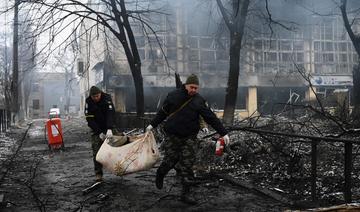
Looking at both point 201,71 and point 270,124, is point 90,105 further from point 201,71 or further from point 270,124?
point 201,71

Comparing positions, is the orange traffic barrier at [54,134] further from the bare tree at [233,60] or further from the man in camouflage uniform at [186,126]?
the man in camouflage uniform at [186,126]

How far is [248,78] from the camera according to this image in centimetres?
3005

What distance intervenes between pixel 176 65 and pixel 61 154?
713 inches

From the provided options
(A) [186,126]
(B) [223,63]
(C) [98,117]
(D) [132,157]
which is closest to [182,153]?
(A) [186,126]

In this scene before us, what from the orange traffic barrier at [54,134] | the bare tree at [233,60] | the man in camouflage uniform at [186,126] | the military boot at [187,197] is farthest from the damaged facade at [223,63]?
the military boot at [187,197]

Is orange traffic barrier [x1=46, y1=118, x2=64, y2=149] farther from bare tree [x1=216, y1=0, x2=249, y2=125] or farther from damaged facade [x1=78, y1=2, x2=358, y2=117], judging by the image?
damaged facade [x1=78, y1=2, x2=358, y2=117]

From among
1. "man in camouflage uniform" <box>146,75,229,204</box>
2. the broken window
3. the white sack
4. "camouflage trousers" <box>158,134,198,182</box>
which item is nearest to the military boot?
"man in camouflage uniform" <box>146,75,229,204</box>

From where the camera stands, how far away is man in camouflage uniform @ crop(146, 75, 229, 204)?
231 inches

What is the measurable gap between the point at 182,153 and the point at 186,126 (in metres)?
0.36

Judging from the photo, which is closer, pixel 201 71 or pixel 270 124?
pixel 270 124

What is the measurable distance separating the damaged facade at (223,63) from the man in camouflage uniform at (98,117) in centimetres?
1969

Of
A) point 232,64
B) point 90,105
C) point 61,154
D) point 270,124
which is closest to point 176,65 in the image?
point 232,64

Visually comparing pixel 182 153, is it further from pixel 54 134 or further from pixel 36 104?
pixel 36 104

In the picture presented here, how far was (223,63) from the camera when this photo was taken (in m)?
29.4
